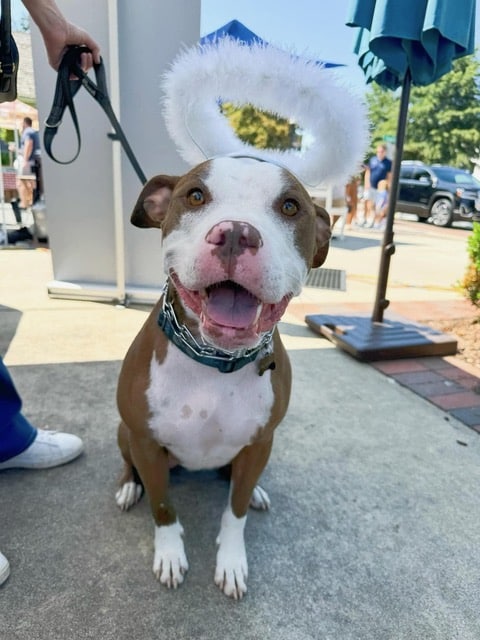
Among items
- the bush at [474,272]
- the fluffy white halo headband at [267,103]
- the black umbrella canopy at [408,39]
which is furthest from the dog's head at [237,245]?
the bush at [474,272]

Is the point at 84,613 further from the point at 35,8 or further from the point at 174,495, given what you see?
the point at 35,8

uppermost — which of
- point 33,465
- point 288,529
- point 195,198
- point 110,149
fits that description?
point 110,149

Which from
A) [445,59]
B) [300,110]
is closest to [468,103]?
[445,59]

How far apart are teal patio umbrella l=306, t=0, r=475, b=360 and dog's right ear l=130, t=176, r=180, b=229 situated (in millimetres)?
2273

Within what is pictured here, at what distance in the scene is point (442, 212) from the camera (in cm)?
1630

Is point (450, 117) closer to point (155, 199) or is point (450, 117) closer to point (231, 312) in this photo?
point (155, 199)

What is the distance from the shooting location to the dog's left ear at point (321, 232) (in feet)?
5.38

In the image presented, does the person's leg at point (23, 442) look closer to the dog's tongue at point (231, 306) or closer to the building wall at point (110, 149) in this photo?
the dog's tongue at point (231, 306)

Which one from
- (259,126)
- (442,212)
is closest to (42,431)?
(259,126)

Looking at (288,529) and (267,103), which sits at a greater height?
(267,103)

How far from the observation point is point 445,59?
132 inches

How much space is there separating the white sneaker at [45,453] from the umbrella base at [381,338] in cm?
219

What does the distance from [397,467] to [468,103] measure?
37.7 m

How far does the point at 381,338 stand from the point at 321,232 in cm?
239
